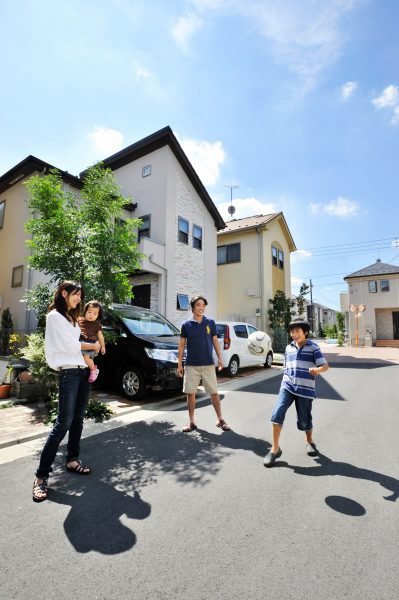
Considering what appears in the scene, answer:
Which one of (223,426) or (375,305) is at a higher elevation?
(375,305)

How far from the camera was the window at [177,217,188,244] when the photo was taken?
15169mm

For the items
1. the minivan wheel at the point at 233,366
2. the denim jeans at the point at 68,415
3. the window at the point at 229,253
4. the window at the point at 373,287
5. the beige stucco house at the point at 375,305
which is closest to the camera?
the denim jeans at the point at 68,415

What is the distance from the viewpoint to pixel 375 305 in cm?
2797

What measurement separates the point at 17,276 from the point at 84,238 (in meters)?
8.01

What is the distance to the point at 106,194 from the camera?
5.57 m

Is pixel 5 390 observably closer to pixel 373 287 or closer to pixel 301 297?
pixel 301 297

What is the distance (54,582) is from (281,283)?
69.6 feet

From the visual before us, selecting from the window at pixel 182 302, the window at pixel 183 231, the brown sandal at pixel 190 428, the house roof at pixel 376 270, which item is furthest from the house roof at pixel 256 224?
the brown sandal at pixel 190 428

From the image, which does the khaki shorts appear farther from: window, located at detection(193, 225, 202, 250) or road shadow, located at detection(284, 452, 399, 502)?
window, located at detection(193, 225, 202, 250)

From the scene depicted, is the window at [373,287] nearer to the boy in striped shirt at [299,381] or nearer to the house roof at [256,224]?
the house roof at [256,224]

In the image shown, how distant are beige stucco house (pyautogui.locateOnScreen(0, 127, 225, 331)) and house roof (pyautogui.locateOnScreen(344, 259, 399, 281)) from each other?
57.1 feet

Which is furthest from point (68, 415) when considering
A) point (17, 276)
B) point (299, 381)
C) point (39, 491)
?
point (17, 276)

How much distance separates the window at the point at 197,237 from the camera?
52.9 feet

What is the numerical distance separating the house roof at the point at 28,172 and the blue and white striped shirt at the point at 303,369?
34.4ft
